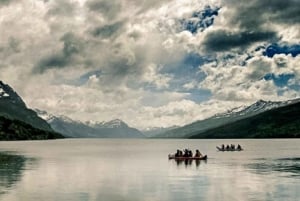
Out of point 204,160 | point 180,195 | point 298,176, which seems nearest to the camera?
point 180,195

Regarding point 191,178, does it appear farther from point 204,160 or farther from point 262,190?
point 204,160

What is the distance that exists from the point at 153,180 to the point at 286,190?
85.5 feet

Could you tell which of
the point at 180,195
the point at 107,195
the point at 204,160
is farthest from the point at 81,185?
the point at 204,160

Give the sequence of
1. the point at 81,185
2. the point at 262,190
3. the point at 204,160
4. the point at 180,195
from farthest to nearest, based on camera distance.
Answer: the point at 204,160
the point at 81,185
the point at 262,190
the point at 180,195

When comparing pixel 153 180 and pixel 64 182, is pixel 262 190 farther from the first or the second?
pixel 64 182

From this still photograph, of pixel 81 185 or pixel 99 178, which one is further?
pixel 99 178

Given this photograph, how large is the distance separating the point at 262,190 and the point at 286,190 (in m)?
3.49

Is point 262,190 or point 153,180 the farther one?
point 153,180

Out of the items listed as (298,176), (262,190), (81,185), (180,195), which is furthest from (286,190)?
(81,185)

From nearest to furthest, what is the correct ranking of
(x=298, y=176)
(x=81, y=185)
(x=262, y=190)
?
(x=262, y=190)
(x=81, y=185)
(x=298, y=176)

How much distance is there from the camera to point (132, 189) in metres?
72.9

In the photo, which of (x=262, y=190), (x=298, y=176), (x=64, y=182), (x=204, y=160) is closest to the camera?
(x=262, y=190)

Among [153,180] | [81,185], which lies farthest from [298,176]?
[81,185]

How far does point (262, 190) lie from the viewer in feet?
229
